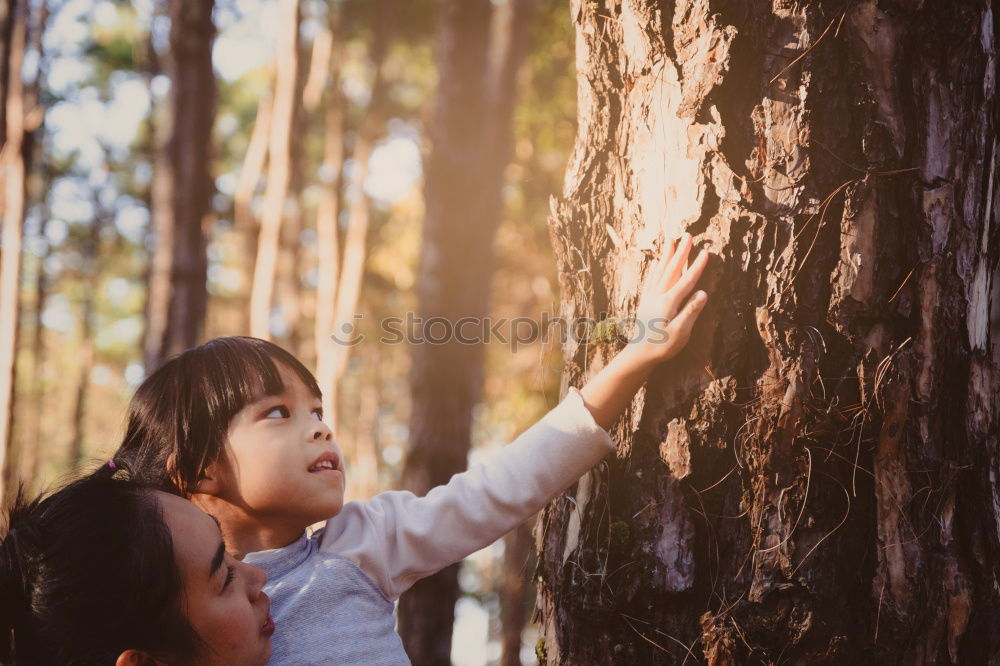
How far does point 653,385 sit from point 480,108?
467 cm

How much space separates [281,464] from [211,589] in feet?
1.03

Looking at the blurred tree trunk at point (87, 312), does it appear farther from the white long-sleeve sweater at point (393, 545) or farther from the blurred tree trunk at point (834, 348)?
the blurred tree trunk at point (834, 348)

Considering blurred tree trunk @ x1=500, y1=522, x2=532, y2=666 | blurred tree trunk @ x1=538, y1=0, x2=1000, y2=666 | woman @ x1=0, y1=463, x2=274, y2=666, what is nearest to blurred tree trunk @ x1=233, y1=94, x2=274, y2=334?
blurred tree trunk @ x1=500, y1=522, x2=532, y2=666

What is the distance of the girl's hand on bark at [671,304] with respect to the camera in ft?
6.18

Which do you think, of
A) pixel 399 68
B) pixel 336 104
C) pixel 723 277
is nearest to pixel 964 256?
pixel 723 277

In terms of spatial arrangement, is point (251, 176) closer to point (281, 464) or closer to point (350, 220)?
point (350, 220)

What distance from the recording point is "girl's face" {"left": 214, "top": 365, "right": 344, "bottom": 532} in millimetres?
1937

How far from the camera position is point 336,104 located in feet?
46.1

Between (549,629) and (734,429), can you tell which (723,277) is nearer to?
(734,429)

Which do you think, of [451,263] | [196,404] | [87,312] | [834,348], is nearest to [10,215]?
[451,263]

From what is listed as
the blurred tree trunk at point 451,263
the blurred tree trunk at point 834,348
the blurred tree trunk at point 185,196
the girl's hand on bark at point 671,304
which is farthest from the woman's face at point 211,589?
the blurred tree trunk at point 185,196

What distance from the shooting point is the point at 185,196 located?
6914 millimetres

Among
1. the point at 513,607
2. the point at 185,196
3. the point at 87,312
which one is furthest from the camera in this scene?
the point at 87,312

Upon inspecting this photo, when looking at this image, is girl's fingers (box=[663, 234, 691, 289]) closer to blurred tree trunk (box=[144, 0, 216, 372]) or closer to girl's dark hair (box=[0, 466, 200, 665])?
girl's dark hair (box=[0, 466, 200, 665])
